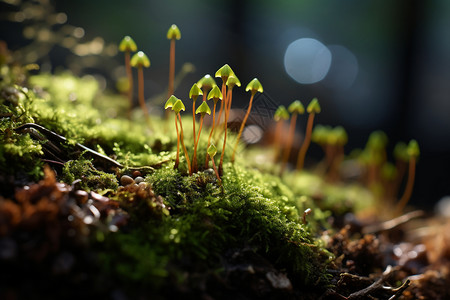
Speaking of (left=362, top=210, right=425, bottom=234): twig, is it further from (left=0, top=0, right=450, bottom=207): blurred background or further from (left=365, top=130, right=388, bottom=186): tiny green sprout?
(left=0, top=0, right=450, bottom=207): blurred background

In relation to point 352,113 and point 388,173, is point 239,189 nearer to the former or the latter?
point 388,173

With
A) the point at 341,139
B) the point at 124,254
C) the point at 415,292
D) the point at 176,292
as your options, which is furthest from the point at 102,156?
the point at 341,139

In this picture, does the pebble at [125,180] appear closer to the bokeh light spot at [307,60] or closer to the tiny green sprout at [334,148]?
the tiny green sprout at [334,148]

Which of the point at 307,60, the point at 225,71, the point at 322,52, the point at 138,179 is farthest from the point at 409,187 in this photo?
the point at 322,52

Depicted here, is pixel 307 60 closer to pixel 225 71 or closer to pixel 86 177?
pixel 225 71

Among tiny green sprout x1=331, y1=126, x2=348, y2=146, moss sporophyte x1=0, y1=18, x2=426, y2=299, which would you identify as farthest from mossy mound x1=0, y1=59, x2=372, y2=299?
tiny green sprout x1=331, y1=126, x2=348, y2=146

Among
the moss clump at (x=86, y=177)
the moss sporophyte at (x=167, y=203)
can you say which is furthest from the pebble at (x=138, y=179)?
the moss clump at (x=86, y=177)

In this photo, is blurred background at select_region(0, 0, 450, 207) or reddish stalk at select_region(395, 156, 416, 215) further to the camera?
blurred background at select_region(0, 0, 450, 207)
